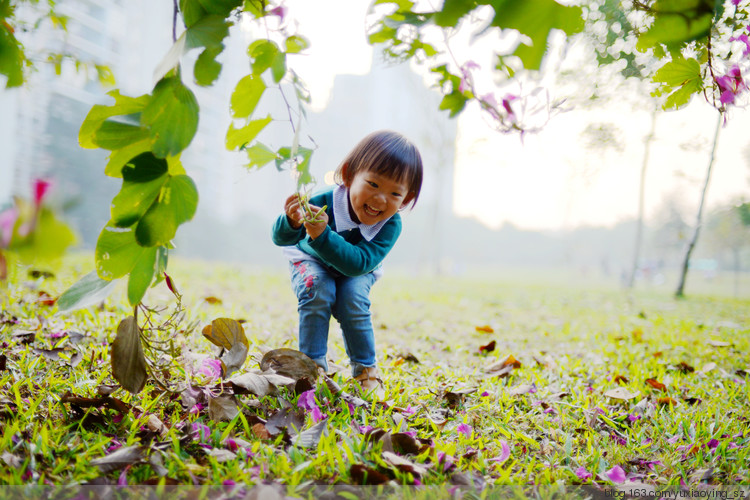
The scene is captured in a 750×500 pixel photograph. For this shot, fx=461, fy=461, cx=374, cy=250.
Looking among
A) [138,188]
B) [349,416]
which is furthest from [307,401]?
[138,188]

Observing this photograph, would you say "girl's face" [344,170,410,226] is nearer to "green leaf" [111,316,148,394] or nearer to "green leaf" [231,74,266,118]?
"green leaf" [231,74,266,118]

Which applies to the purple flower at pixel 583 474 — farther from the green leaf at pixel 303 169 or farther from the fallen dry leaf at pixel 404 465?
the green leaf at pixel 303 169

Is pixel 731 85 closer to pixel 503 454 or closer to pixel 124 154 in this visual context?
pixel 503 454

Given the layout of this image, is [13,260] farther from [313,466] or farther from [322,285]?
[322,285]

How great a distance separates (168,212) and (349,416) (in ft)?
2.24

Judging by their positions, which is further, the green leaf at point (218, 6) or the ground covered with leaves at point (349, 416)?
Answer: the ground covered with leaves at point (349, 416)

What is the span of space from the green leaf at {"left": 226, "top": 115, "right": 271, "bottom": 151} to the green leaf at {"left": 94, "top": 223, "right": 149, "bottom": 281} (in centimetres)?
26

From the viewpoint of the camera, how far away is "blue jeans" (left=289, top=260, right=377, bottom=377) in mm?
1491

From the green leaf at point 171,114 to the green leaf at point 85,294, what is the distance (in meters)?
0.30

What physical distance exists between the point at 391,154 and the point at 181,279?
3360 millimetres

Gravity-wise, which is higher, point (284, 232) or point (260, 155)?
point (260, 155)

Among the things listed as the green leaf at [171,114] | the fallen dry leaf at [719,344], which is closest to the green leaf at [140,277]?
the green leaf at [171,114]

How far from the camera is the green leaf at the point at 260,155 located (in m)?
1.03

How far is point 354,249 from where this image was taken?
140 centimetres
